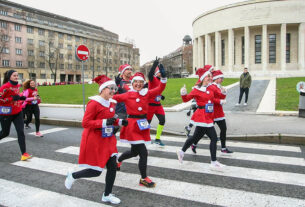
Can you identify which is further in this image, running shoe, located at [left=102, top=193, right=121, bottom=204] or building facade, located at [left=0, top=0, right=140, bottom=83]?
building facade, located at [left=0, top=0, right=140, bottom=83]

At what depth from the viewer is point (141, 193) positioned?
3.81m

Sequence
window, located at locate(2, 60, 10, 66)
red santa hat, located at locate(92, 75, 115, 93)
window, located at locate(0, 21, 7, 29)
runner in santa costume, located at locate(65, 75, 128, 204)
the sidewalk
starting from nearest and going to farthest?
runner in santa costume, located at locate(65, 75, 128, 204) < red santa hat, located at locate(92, 75, 115, 93) < the sidewalk < window, located at locate(2, 60, 10, 66) < window, located at locate(0, 21, 7, 29)

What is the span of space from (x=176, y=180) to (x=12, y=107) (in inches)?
163

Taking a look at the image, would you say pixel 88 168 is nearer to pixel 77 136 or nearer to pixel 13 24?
pixel 77 136

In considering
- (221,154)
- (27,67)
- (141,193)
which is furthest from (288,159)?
(27,67)

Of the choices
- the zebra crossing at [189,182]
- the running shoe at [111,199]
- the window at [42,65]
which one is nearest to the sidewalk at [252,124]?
the zebra crossing at [189,182]

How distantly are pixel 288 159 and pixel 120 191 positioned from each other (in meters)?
3.76

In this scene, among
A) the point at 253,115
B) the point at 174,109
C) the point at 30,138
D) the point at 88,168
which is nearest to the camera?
the point at 88,168

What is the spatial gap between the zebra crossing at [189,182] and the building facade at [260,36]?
155 feet

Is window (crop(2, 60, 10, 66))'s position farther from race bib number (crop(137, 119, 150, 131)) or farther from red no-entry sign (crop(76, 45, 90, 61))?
race bib number (crop(137, 119, 150, 131))

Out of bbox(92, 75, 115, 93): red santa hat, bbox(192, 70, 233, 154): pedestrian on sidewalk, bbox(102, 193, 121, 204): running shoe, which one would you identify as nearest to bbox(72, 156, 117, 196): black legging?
bbox(102, 193, 121, 204): running shoe

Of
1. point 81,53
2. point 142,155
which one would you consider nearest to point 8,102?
point 142,155

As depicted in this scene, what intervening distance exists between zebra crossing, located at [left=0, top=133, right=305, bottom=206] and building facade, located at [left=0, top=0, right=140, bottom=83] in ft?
206

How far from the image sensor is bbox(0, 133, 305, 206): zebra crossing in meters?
3.54
